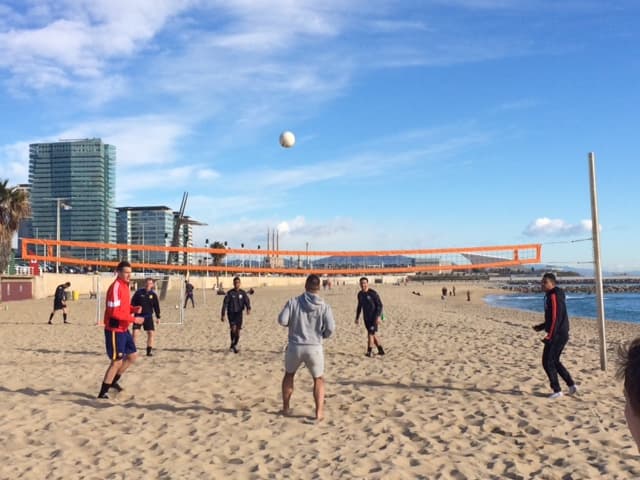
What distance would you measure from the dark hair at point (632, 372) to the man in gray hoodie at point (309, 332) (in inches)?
183

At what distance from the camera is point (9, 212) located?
87.0 ft

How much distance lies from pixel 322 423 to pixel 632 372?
489 centimetres

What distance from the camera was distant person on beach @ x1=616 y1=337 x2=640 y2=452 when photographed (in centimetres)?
116

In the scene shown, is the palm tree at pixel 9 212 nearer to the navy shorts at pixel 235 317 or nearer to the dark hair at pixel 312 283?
the navy shorts at pixel 235 317

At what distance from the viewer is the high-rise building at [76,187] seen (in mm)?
129250

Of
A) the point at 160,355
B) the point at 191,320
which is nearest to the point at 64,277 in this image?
the point at 191,320

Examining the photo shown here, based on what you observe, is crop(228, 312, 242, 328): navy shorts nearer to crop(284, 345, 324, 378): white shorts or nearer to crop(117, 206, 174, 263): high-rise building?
crop(284, 345, 324, 378): white shorts

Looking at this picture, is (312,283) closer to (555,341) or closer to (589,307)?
(555,341)

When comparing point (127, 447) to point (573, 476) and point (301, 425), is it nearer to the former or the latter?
point (301, 425)

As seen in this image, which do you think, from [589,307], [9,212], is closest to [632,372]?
[9,212]

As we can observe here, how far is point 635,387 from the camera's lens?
46.1 inches

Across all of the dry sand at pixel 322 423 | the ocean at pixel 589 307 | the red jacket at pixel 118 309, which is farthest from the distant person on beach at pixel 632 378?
the ocean at pixel 589 307

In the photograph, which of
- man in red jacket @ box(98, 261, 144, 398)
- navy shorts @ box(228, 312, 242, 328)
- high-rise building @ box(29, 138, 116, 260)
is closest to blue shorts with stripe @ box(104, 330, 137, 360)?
man in red jacket @ box(98, 261, 144, 398)

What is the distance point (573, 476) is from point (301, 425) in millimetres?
2547
